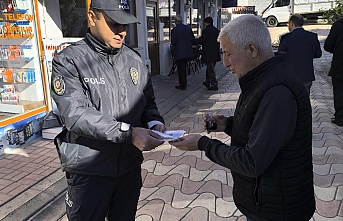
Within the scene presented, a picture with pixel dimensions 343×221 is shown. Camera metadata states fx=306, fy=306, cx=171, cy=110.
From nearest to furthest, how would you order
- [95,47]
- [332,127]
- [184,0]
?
[95,47] → [332,127] → [184,0]

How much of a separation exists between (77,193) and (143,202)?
1427mm

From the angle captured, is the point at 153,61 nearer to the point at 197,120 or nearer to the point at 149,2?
the point at 149,2

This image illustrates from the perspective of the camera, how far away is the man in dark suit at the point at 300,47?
440cm

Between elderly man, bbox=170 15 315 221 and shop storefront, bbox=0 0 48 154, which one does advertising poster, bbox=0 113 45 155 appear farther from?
elderly man, bbox=170 15 315 221

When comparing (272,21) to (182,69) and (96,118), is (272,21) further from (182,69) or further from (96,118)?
(96,118)

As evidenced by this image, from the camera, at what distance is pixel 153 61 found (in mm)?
9414

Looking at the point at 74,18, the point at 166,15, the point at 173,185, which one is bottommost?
the point at 173,185

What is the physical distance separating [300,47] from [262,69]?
345 centimetres

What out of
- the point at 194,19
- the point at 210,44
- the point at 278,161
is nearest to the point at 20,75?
the point at 278,161

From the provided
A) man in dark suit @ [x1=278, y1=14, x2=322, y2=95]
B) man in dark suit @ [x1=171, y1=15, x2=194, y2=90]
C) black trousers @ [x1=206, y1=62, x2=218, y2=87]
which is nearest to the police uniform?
man in dark suit @ [x1=278, y1=14, x2=322, y2=95]

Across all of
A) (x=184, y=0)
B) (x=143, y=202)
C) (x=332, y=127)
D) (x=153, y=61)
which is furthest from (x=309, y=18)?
(x=143, y=202)

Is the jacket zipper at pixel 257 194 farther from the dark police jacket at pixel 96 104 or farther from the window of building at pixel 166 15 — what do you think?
the window of building at pixel 166 15

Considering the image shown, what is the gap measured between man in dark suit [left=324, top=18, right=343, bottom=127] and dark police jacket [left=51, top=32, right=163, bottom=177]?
161 inches

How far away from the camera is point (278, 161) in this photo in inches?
54.1
